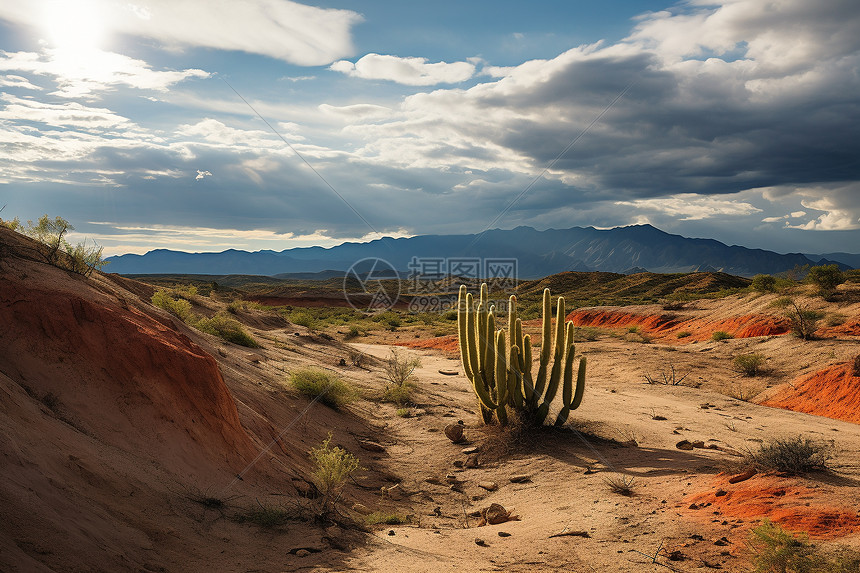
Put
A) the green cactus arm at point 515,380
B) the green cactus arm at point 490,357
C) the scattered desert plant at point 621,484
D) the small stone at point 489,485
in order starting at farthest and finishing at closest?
the green cactus arm at point 490,357
the green cactus arm at point 515,380
the small stone at point 489,485
the scattered desert plant at point 621,484

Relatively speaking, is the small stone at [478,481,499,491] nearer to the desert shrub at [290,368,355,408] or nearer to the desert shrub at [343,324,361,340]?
the desert shrub at [290,368,355,408]

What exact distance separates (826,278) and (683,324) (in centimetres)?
847

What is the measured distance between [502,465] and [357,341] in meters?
23.4

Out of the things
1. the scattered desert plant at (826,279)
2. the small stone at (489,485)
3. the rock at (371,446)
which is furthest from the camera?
the scattered desert plant at (826,279)

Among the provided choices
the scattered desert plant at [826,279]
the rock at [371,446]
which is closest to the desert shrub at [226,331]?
the rock at [371,446]

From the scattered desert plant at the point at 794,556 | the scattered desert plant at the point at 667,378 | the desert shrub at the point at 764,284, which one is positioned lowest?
the scattered desert plant at the point at 667,378

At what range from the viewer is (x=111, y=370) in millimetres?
6695

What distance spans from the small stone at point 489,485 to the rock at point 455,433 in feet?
6.23

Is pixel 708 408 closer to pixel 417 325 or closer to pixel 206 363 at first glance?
pixel 206 363

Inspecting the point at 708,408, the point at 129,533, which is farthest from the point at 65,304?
the point at 708,408

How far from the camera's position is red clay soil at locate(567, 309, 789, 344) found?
24109mm

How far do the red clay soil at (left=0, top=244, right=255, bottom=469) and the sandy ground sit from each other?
25 mm

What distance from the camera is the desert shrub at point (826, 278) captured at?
24266 mm

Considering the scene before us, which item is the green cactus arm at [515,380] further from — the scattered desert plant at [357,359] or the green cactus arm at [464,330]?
the scattered desert plant at [357,359]
